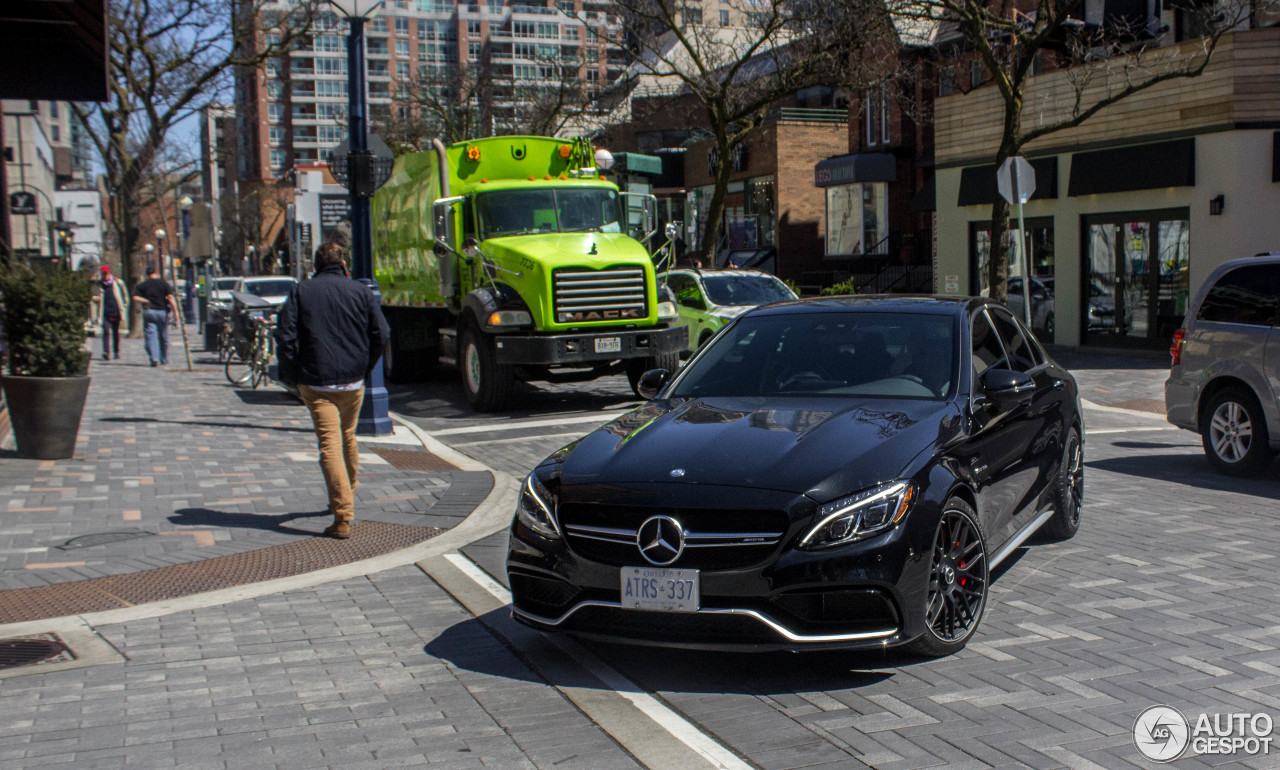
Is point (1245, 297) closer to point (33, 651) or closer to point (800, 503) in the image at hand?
point (800, 503)

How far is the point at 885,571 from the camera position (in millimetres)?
4602

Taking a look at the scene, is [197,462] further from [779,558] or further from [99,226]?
[99,226]

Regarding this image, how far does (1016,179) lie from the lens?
16.2 meters

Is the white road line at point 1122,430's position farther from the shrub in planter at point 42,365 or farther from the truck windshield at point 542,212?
the shrub in planter at point 42,365

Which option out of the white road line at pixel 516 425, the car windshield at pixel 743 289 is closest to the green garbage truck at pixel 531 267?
the white road line at pixel 516 425

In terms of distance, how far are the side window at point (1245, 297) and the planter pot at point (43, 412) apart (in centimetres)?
940

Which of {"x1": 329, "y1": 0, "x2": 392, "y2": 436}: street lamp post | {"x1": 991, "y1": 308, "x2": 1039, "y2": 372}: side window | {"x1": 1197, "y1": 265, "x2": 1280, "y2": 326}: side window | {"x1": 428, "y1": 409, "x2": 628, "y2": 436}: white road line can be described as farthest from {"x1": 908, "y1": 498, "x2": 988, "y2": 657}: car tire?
{"x1": 428, "y1": 409, "x2": 628, "y2": 436}: white road line

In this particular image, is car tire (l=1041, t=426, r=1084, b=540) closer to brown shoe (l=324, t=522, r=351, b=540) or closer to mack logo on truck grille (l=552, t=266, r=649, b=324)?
brown shoe (l=324, t=522, r=351, b=540)

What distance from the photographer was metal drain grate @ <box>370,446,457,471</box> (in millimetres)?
10742

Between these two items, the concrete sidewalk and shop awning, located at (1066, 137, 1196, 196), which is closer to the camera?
the concrete sidewalk

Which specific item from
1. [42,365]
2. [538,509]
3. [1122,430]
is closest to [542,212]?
[42,365]

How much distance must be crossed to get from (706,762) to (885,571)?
40.9 inches

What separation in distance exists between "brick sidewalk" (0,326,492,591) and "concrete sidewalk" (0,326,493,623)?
1 cm

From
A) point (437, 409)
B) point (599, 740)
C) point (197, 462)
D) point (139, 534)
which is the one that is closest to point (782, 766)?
point (599, 740)
